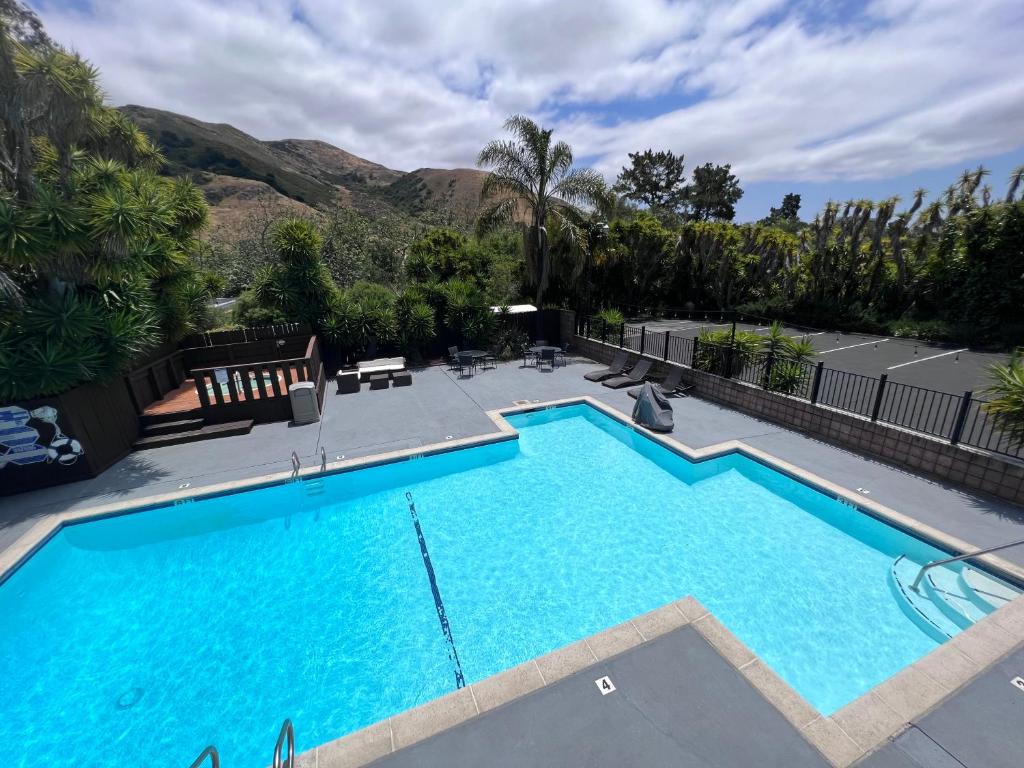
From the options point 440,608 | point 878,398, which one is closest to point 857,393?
point 878,398

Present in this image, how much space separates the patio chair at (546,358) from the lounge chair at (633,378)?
2735 mm

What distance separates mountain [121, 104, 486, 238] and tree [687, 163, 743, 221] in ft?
87.7

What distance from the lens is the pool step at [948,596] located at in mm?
4777

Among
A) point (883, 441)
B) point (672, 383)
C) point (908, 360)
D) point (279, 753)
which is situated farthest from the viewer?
point (908, 360)

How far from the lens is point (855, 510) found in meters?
6.88

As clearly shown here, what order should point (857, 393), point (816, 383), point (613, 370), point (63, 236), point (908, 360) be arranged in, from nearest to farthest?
1. point (63, 236)
2. point (816, 383)
3. point (857, 393)
4. point (613, 370)
5. point (908, 360)

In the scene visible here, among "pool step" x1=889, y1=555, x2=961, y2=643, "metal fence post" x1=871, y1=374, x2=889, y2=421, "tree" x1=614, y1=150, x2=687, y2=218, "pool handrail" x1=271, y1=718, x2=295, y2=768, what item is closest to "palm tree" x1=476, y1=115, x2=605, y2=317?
"metal fence post" x1=871, y1=374, x2=889, y2=421

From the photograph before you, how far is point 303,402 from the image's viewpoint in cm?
1038

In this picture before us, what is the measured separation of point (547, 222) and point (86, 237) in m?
13.5

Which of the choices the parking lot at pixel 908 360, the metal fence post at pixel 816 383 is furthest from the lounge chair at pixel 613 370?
the parking lot at pixel 908 360

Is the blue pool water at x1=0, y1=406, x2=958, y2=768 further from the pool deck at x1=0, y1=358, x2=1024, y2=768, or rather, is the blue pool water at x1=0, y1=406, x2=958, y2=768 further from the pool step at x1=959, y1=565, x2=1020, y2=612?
the pool deck at x1=0, y1=358, x2=1024, y2=768

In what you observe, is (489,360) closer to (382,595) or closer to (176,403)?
(176,403)

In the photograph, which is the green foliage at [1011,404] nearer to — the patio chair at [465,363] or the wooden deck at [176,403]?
the patio chair at [465,363]

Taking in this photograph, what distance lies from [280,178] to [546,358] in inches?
4329
